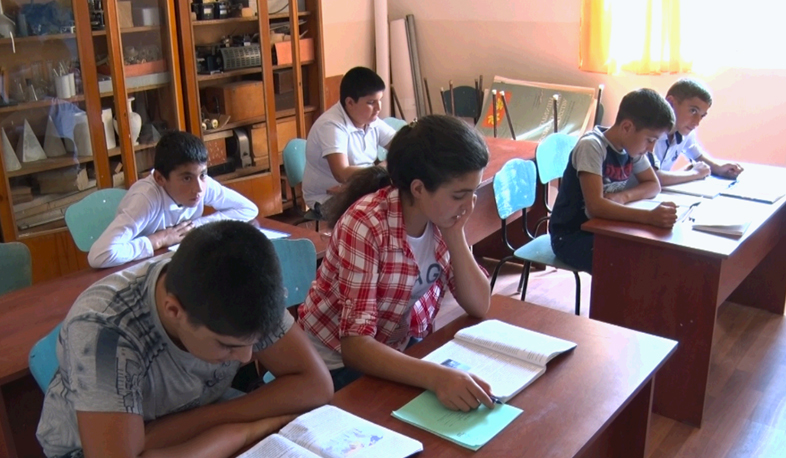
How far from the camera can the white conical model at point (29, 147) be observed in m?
3.53

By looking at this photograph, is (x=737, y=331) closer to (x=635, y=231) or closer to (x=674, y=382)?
(x=674, y=382)

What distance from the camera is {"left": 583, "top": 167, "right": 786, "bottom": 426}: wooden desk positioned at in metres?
2.25

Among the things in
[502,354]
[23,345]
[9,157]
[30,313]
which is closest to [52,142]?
[9,157]

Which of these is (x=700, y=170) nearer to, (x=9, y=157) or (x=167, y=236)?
(x=167, y=236)

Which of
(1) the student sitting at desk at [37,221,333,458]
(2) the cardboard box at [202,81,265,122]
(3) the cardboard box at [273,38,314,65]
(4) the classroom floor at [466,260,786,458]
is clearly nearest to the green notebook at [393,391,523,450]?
(1) the student sitting at desk at [37,221,333,458]

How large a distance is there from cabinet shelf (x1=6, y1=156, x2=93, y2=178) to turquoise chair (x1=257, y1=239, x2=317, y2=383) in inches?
84.8

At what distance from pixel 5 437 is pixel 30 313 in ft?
1.12

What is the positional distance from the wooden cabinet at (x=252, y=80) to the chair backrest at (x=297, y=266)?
2407mm

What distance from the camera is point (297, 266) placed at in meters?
2.02

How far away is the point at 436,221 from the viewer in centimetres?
157

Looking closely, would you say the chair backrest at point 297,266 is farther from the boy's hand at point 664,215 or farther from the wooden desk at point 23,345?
the boy's hand at point 664,215

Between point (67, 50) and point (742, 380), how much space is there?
11.3 feet

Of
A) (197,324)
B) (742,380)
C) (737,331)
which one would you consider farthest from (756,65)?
(197,324)

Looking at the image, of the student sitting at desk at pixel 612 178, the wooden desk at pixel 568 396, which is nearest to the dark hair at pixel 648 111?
the student sitting at desk at pixel 612 178
